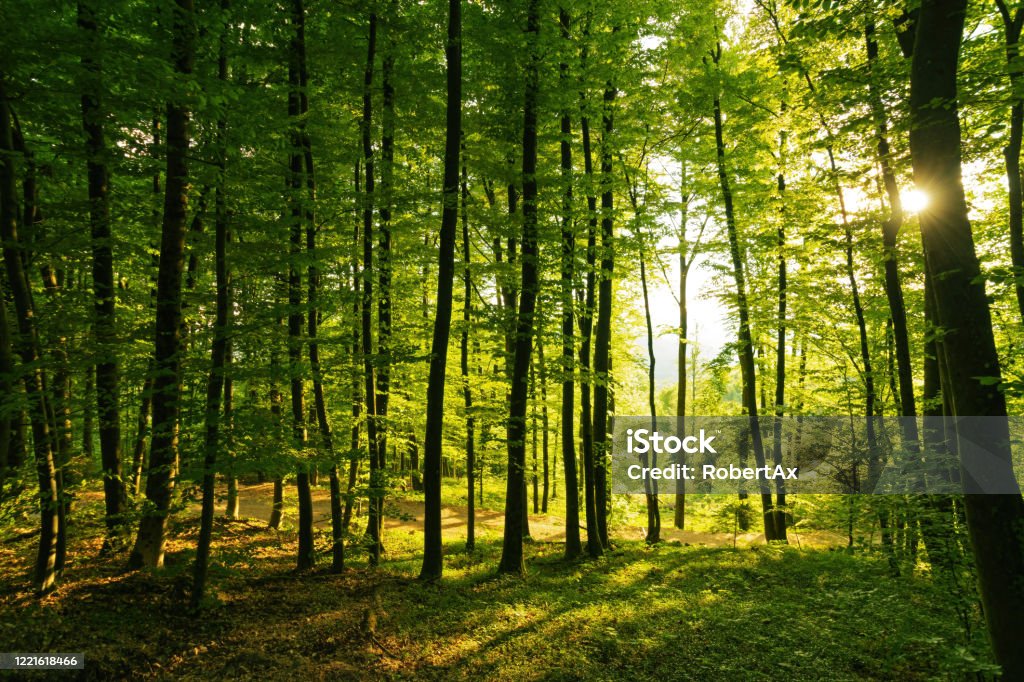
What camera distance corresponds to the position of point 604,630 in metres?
8.09

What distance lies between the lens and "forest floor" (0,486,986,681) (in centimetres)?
646

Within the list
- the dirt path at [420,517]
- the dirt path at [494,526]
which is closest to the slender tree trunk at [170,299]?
the dirt path at [420,517]

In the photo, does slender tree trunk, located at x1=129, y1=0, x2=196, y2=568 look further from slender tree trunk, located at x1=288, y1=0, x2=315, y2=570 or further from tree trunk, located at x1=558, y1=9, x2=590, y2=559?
tree trunk, located at x1=558, y1=9, x2=590, y2=559

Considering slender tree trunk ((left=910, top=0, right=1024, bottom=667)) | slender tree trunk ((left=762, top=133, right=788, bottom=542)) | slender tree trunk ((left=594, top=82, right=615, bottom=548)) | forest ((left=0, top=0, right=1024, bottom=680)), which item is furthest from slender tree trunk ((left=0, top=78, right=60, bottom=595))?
slender tree trunk ((left=762, top=133, right=788, bottom=542))

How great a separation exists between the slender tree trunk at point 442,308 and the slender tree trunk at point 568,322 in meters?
2.65

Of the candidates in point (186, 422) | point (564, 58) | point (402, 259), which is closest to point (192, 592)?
point (186, 422)

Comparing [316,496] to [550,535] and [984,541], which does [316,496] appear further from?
[984,541]

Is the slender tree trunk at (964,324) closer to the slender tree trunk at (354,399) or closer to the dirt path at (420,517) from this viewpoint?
the slender tree trunk at (354,399)

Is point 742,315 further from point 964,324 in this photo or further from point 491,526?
point 491,526

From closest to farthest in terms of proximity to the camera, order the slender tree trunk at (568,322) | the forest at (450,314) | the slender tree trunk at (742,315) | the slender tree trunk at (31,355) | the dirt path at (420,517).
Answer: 1. the forest at (450,314)
2. the slender tree trunk at (31,355)
3. the slender tree trunk at (568,322)
4. the slender tree trunk at (742,315)
5. the dirt path at (420,517)

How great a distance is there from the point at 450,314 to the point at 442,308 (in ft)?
1.42

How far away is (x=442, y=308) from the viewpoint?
408 inches

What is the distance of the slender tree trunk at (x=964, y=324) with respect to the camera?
4934mm

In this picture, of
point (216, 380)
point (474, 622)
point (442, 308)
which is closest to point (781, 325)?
point (442, 308)
